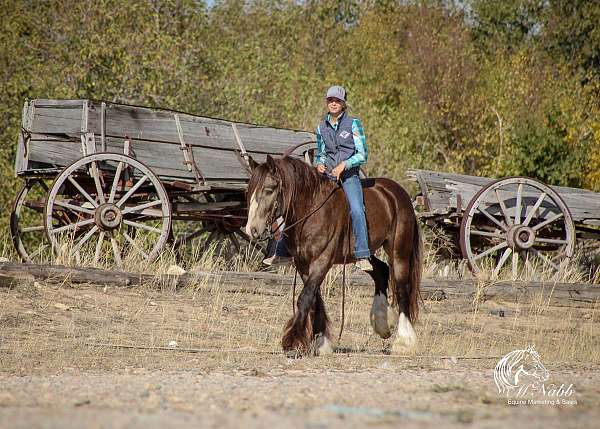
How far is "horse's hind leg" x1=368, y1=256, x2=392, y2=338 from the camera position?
980 cm

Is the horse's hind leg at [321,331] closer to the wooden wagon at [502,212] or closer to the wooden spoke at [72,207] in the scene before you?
A: the wooden spoke at [72,207]

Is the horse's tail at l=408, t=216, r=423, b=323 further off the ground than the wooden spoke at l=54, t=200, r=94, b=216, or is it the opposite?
the wooden spoke at l=54, t=200, r=94, b=216

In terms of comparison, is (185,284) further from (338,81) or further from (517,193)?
(338,81)

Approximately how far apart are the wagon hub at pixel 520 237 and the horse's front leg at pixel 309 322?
20.6ft

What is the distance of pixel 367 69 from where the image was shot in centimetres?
3369

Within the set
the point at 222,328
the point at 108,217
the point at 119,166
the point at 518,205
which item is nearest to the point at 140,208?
the point at 108,217

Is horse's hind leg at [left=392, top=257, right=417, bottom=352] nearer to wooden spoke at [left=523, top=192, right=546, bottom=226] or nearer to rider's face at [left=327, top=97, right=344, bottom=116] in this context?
rider's face at [left=327, top=97, right=344, bottom=116]

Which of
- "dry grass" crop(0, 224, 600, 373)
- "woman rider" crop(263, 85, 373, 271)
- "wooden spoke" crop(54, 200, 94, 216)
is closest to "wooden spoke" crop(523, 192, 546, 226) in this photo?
"dry grass" crop(0, 224, 600, 373)

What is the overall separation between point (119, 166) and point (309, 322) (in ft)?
16.1

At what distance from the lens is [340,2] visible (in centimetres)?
3962

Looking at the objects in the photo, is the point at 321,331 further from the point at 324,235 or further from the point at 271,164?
the point at 271,164

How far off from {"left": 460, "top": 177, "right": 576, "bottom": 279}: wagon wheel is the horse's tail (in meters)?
4.24

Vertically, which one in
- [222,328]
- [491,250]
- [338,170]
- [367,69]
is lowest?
[222,328]

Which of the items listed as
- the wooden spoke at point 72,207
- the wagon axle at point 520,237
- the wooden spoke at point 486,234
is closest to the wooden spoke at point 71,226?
the wooden spoke at point 72,207
